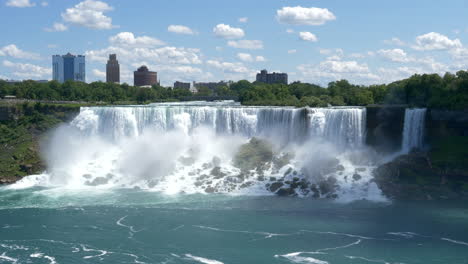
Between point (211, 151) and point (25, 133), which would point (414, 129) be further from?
point (25, 133)

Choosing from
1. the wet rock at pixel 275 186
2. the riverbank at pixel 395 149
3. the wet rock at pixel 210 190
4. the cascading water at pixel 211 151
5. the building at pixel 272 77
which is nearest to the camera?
the riverbank at pixel 395 149

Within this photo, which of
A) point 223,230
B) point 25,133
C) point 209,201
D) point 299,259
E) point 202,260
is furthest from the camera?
point 25,133

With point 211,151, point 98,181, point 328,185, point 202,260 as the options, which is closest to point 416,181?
point 328,185

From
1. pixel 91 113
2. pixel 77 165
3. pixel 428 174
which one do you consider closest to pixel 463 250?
pixel 428 174

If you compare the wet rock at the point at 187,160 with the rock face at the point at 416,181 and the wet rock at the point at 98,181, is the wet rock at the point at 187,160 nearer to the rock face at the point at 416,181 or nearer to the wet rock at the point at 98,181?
the wet rock at the point at 98,181

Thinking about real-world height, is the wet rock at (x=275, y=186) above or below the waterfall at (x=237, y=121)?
below

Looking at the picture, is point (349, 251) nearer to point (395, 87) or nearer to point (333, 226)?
point (333, 226)

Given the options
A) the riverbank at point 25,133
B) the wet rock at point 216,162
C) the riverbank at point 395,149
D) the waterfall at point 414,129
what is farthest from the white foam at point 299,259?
the riverbank at point 25,133

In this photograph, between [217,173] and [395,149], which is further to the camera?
[395,149]
